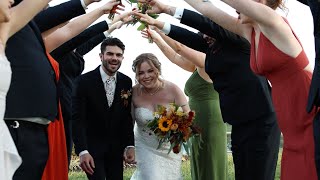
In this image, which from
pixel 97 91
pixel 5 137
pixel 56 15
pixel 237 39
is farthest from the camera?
pixel 97 91

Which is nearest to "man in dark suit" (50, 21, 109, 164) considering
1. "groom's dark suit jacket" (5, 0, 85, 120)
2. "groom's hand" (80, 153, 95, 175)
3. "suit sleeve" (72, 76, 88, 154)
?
"suit sleeve" (72, 76, 88, 154)

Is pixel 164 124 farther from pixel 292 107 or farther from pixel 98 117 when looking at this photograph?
pixel 292 107

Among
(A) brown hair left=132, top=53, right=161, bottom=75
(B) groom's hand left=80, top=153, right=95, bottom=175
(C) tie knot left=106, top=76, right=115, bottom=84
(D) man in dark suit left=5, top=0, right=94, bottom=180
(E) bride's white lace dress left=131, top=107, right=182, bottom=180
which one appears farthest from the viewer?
(E) bride's white lace dress left=131, top=107, right=182, bottom=180

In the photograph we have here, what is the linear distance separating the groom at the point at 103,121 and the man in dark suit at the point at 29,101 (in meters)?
1.92

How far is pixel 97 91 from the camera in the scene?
5.70 metres

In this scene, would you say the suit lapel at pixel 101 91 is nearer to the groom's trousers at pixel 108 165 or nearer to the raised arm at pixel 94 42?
the groom's trousers at pixel 108 165

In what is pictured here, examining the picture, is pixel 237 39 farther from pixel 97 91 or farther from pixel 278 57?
pixel 97 91

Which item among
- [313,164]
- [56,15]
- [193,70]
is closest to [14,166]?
[56,15]

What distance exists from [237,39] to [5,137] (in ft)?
8.17

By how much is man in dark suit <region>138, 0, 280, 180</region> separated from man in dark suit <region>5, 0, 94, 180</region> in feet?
5.36

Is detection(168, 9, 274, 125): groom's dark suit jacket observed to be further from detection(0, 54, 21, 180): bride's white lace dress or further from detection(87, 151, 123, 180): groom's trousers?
detection(0, 54, 21, 180): bride's white lace dress

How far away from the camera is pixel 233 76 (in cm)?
460

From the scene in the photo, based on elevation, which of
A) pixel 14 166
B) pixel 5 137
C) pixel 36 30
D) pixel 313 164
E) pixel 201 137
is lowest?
pixel 201 137

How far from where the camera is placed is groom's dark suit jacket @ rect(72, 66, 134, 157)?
5.64 meters
